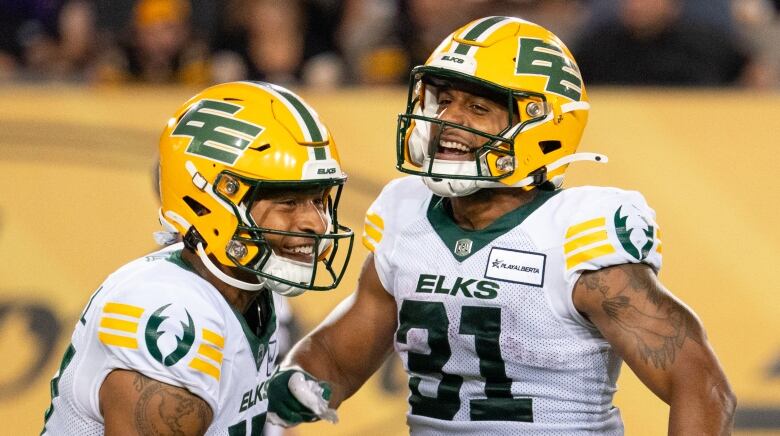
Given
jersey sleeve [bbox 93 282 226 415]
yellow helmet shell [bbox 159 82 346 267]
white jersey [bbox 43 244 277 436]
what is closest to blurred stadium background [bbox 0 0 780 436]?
yellow helmet shell [bbox 159 82 346 267]

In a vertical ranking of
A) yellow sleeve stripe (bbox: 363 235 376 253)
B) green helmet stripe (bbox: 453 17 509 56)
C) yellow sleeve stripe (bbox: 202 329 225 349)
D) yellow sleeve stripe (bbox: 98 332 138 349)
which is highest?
green helmet stripe (bbox: 453 17 509 56)

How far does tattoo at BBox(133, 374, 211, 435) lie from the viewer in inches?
99.6

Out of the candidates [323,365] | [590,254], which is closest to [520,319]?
[590,254]

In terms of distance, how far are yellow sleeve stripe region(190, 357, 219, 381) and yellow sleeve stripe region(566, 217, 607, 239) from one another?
33.8 inches

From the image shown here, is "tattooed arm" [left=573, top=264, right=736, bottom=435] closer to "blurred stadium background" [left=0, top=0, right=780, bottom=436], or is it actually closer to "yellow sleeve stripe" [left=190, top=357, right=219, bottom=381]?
"yellow sleeve stripe" [left=190, top=357, right=219, bottom=381]

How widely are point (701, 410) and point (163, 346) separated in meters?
1.15

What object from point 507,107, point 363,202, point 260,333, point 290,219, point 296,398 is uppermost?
point 507,107

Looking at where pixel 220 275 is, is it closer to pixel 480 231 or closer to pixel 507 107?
pixel 480 231

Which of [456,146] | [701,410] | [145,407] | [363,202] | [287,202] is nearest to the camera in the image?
A: [145,407]

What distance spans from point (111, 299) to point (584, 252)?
1029mm

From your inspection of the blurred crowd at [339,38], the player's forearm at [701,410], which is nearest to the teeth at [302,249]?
the player's forearm at [701,410]

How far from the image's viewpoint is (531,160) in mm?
3074

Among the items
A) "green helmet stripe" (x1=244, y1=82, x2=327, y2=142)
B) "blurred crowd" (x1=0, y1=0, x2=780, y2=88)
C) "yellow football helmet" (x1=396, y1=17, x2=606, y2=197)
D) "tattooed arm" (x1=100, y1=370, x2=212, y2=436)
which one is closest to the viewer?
"tattooed arm" (x1=100, y1=370, x2=212, y2=436)

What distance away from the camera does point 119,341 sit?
2580mm
